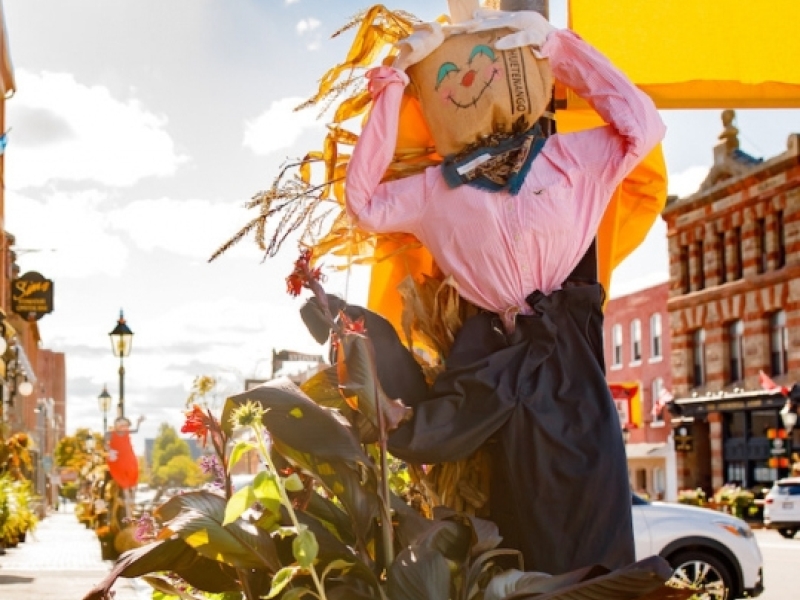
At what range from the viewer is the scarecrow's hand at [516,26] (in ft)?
13.1

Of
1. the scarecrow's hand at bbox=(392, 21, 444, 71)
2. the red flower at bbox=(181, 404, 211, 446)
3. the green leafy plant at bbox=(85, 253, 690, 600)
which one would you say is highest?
the scarecrow's hand at bbox=(392, 21, 444, 71)

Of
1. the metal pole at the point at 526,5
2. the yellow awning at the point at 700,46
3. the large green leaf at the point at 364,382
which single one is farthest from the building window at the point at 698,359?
the large green leaf at the point at 364,382

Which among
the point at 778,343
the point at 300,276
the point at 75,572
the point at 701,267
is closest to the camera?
the point at 300,276

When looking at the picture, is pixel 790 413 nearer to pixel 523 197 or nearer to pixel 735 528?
pixel 735 528

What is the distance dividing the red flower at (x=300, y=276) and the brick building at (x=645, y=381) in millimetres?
39282

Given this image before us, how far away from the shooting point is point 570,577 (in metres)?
2.99

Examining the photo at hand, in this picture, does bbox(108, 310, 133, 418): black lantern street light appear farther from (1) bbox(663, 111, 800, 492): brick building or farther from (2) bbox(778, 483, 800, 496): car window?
(1) bbox(663, 111, 800, 492): brick building

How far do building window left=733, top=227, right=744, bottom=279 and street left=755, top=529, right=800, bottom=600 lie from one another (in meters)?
13.1

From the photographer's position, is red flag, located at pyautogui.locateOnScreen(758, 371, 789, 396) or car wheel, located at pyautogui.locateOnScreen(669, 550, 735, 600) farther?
red flag, located at pyautogui.locateOnScreen(758, 371, 789, 396)

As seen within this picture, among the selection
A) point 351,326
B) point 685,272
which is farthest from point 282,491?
point 685,272

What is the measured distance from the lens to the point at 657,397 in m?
43.8

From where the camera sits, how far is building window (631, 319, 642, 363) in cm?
4456

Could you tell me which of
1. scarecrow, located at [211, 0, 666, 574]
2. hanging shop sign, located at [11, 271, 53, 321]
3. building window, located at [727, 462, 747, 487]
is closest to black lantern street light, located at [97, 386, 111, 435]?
hanging shop sign, located at [11, 271, 53, 321]

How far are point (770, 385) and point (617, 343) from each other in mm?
12519
